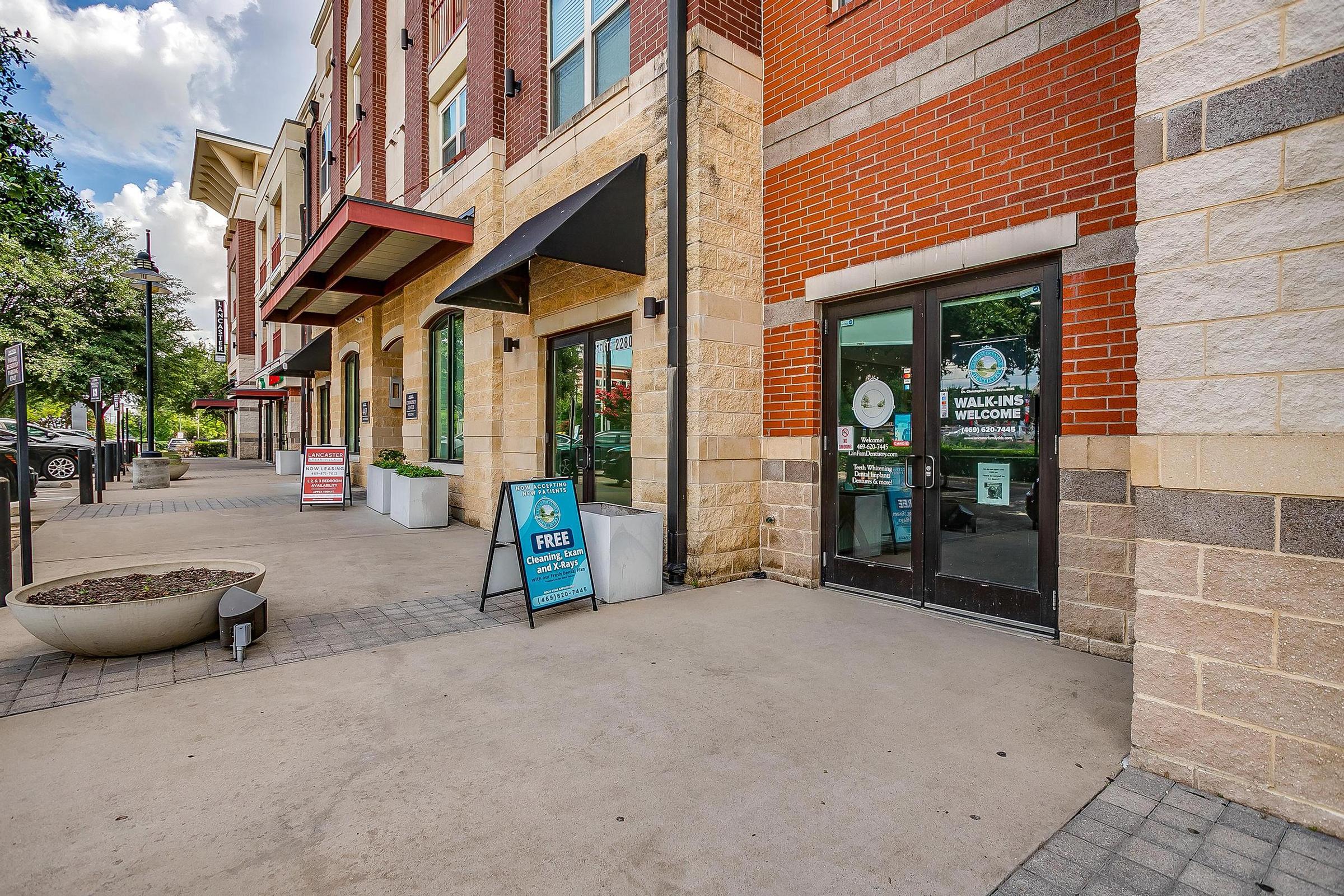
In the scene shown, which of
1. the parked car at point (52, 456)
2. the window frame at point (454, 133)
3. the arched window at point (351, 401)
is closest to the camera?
the window frame at point (454, 133)

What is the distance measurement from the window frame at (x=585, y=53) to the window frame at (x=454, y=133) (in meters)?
2.49

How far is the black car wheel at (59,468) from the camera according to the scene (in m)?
19.4

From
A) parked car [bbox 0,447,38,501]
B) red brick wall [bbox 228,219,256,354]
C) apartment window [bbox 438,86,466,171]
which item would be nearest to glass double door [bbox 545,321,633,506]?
apartment window [bbox 438,86,466,171]

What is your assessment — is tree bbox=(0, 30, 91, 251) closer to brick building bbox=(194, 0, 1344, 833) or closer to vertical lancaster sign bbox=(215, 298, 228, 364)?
brick building bbox=(194, 0, 1344, 833)

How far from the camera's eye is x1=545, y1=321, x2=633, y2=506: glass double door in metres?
7.84

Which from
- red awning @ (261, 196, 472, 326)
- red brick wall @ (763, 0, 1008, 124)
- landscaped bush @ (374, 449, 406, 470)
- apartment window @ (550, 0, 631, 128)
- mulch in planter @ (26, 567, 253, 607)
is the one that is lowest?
mulch in planter @ (26, 567, 253, 607)

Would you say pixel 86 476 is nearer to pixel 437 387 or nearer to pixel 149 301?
pixel 149 301

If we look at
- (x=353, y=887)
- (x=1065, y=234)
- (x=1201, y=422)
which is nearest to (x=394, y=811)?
(x=353, y=887)

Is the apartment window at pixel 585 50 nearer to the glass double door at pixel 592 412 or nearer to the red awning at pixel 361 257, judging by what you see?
the red awning at pixel 361 257

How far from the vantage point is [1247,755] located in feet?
8.89

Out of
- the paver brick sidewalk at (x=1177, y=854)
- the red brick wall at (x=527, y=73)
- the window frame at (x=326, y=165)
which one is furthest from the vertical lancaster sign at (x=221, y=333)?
the paver brick sidewalk at (x=1177, y=854)

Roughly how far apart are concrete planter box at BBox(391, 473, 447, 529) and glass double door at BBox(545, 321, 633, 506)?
2.29m

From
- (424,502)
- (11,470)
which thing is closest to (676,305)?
(424,502)

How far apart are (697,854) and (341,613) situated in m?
4.16
